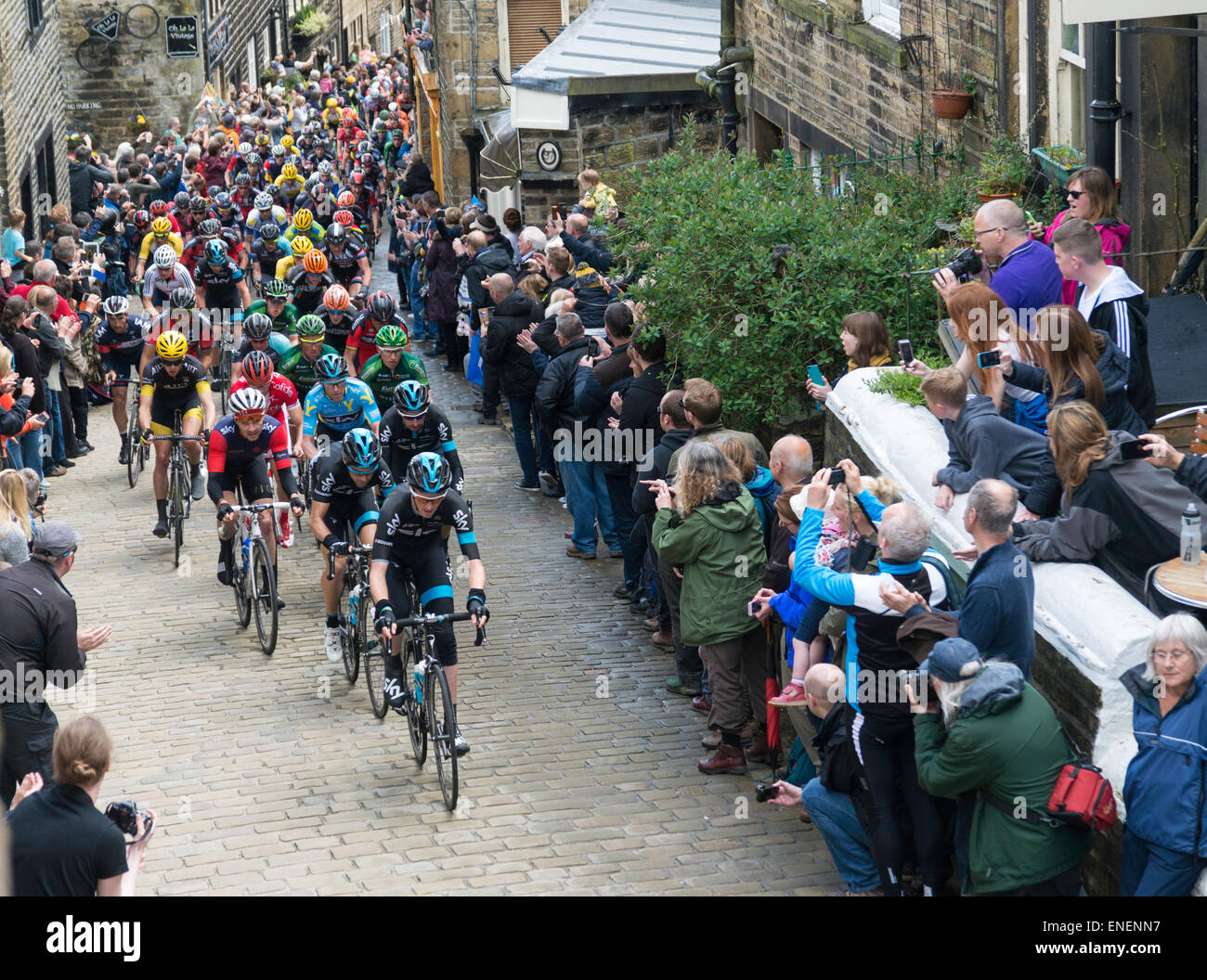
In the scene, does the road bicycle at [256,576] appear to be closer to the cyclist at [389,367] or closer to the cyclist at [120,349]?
the cyclist at [389,367]

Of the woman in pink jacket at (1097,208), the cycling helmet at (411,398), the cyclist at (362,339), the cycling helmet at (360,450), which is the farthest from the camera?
the cyclist at (362,339)

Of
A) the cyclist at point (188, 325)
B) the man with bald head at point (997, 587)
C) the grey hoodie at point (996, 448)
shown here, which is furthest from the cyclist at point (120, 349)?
the man with bald head at point (997, 587)

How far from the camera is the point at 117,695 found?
1105cm

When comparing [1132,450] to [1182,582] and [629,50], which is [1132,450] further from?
[629,50]

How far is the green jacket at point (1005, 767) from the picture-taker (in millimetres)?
6324

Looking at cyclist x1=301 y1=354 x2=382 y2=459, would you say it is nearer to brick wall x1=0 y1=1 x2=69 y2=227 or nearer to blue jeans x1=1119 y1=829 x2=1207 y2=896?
blue jeans x1=1119 y1=829 x2=1207 y2=896

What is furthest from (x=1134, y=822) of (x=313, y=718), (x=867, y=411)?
(x=313, y=718)

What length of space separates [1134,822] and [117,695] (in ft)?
23.3

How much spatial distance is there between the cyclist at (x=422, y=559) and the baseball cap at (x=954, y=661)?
3.31m

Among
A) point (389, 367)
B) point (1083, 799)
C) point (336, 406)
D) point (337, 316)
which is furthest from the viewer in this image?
point (337, 316)

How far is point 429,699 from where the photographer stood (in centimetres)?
928

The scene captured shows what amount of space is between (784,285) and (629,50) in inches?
504

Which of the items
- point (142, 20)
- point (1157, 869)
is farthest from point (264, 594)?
point (142, 20)

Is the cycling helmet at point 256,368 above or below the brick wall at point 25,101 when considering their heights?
below
